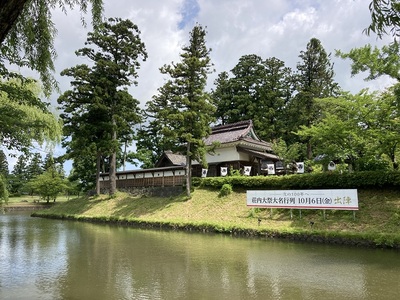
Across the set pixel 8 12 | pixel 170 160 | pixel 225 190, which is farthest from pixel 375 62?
pixel 170 160

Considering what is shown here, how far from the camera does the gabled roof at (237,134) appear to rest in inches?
1063

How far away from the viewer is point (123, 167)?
39.4 meters

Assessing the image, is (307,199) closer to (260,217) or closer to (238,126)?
(260,217)

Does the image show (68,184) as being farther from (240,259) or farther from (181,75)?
(240,259)

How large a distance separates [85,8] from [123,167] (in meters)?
36.6

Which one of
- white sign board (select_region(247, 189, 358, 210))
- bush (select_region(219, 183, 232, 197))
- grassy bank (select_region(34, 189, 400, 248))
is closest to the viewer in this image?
grassy bank (select_region(34, 189, 400, 248))

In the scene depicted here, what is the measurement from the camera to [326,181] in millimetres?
16984

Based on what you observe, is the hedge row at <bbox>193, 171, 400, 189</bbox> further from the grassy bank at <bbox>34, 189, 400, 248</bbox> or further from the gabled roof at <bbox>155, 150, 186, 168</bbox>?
the gabled roof at <bbox>155, 150, 186, 168</bbox>

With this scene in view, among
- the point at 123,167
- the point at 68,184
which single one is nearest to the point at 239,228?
the point at 123,167

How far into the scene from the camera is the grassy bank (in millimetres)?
12873

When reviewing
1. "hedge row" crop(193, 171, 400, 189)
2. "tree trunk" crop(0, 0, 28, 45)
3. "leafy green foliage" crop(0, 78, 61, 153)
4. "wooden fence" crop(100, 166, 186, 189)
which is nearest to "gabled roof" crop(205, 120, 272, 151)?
"wooden fence" crop(100, 166, 186, 189)

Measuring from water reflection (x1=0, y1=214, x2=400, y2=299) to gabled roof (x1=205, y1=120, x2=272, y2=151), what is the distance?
14.4 meters

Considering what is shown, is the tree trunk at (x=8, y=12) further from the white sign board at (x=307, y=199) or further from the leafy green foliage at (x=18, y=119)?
the white sign board at (x=307, y=199)

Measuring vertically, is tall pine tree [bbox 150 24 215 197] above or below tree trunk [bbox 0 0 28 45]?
above
